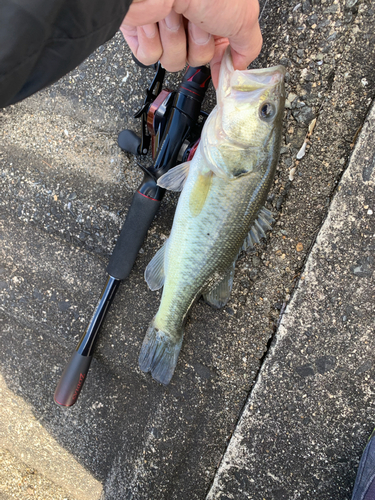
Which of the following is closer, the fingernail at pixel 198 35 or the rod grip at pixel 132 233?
the fingernail at pixel 198 35

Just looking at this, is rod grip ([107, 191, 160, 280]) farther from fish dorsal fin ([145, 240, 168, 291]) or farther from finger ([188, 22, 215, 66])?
finger ([188, 22, 215, 66])

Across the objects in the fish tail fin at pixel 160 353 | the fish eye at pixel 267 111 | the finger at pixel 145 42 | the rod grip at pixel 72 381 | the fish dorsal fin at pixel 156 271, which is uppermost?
the finger at pixel 145 42

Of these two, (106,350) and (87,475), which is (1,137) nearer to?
(106,350)

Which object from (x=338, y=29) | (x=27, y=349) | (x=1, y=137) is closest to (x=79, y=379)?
(x=27, y=349)

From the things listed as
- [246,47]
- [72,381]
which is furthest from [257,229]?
[72,381]

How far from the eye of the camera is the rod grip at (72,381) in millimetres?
1604

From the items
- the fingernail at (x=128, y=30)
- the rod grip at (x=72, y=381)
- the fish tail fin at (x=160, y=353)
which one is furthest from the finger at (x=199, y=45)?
the rod grip at (x=72, y=381)

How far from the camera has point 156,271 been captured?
4.94 ft

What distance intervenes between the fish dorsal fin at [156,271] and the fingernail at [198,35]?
0.92 meters

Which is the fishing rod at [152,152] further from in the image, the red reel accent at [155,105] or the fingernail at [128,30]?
the fingernail at [128,30]

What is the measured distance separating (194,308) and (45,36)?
1372 millimetres

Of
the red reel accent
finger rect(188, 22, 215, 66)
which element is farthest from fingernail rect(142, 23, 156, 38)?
the red reel accent

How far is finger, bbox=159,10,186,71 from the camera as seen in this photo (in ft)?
3.44

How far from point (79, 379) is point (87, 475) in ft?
2.69
